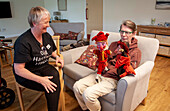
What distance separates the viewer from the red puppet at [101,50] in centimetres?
136

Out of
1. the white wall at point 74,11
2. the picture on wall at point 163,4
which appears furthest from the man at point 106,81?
the white wall at point 74,11

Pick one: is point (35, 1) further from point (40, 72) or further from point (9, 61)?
point (40, 72)

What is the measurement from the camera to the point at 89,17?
19.5ft

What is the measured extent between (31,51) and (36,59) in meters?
0.09

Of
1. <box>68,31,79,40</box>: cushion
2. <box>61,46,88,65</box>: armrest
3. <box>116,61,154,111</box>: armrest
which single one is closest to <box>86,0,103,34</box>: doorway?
<box>68,31,79,40</box>: cushion

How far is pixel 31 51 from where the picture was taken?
4.29 feet

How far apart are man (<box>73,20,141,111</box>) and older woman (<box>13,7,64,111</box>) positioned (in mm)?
295

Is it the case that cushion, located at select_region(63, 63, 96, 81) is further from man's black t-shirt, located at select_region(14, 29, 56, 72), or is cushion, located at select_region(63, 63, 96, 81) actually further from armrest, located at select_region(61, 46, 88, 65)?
man's black t-shirt, located at select_region(14, 29, 56, 72)

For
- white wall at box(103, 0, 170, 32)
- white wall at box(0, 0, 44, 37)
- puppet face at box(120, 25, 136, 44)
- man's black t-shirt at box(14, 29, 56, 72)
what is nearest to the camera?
man's black t-shirt at box(14, 29, 56, 72)

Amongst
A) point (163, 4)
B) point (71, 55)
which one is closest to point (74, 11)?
point (163, 4)

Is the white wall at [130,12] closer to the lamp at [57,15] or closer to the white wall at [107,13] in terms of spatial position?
the white wall at [107,13]

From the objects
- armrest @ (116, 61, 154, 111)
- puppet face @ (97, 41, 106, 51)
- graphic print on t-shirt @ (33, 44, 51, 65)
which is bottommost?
armrest @ (116, 61, 154, 111)

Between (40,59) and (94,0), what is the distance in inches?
194

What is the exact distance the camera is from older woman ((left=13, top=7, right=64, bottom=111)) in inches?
48.9
